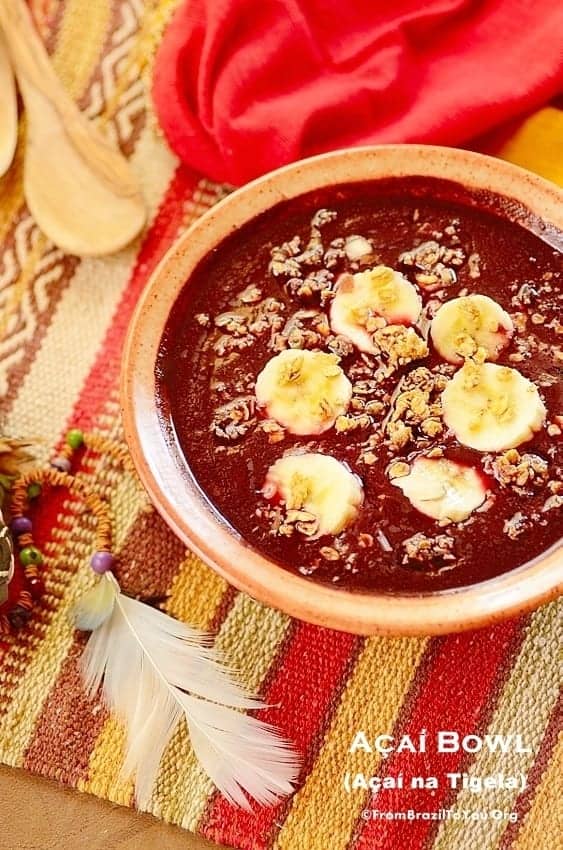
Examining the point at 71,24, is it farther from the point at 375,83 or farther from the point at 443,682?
the point at 443,682

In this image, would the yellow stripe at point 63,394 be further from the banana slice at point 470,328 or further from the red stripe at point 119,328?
the banana slice at point 470,328

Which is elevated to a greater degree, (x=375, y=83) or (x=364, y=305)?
(x=375, y=83)

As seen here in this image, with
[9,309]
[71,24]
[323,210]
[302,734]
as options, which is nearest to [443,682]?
[302,734]

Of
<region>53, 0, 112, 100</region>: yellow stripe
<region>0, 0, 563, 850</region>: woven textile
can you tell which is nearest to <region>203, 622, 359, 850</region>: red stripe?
A: <region>0, 0, 563, 850</region>: woven textile

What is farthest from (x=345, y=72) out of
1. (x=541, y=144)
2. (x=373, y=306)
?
(x=373, y=306)

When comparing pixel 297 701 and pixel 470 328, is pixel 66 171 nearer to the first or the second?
pixel 470 328

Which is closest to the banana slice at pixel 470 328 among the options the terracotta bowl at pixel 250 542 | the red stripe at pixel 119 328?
the terracotta bowl at pixel 250 542
